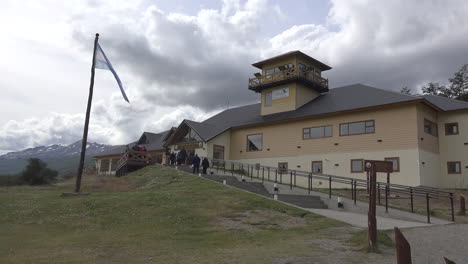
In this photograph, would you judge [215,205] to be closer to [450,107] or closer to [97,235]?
[97,235]

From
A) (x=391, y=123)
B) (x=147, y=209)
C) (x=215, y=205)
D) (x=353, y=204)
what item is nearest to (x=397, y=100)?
(x=391, y=123)

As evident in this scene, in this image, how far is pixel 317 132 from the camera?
29359 mm

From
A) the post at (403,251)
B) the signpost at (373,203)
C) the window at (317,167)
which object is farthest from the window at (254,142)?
the post at (403,251)

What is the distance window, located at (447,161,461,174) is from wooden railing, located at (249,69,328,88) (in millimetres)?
12931

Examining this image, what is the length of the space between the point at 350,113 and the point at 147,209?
701 inches

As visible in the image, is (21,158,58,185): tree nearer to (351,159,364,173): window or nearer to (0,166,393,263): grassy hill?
(0,166,393,263): grassy hill

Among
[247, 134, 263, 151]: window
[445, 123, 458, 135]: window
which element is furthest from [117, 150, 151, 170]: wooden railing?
[445, 123, 458, 135]: window

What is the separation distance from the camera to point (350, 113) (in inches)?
1082

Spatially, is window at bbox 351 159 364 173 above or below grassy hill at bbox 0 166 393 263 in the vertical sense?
above

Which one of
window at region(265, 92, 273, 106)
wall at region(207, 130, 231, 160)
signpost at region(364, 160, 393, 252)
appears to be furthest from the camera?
window at region(265, 92, 273, 106)

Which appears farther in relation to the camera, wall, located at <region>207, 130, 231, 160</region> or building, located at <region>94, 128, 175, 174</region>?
building, located at <region>94, 128, 175, 174</region>

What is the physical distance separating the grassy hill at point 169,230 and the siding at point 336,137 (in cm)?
1192

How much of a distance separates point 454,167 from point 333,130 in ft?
27.6

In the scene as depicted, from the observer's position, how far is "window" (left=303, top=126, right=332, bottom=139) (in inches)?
1129
